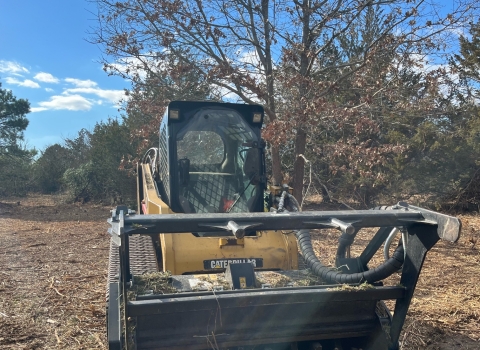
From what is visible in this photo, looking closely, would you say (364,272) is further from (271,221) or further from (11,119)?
(11,119)

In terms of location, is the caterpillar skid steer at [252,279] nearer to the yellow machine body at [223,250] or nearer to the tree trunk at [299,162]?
the yellow machine body at [223,250]

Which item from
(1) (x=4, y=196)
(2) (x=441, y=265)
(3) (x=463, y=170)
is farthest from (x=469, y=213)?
(1) (x=4, y=196)

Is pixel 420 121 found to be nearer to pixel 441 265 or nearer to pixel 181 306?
pixel 441 265

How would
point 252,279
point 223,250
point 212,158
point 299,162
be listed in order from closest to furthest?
point 252,279, point 223,250, point 212,158, point 299,162

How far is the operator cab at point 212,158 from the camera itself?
482cm

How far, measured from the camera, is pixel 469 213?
13.8 meters

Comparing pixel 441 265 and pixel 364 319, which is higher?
pixel 364 319

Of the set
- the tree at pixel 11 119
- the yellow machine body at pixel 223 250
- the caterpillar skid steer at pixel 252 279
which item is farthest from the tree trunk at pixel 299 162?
the tree at pixel 11 119

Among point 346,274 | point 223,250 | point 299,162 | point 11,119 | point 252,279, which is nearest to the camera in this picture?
point 252,279

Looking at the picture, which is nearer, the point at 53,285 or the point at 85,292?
the point at 85,292

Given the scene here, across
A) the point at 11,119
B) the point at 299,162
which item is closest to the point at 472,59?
the point at 299,162

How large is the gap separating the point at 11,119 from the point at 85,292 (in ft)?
59.7

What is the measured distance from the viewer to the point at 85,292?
20.5 feet

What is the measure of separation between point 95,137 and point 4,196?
7.98 meters
